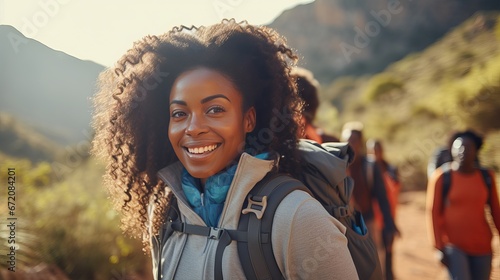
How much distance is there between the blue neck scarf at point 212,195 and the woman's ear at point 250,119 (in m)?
0.20

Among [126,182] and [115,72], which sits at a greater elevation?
[115,72]

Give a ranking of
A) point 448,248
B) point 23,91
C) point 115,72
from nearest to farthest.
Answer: point 115,72 < point 448,248 < point 23,91

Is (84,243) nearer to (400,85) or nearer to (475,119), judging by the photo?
(475,119)

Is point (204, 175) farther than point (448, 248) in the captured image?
No

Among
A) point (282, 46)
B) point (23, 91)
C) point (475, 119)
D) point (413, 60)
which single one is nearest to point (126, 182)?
point (282, 46)

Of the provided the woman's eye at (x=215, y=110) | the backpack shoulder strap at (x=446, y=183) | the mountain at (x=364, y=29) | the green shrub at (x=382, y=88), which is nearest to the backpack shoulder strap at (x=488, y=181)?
the backpack shoulder strap at (x=446, y=183)

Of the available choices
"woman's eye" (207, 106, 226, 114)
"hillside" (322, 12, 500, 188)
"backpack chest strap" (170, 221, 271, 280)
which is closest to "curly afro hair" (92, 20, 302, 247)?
"woman's eye" (207, 106, 226, 114)

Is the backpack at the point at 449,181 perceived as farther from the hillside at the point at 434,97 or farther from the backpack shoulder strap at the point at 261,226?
the hillside at the point at 434,97

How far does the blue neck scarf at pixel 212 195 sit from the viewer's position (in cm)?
198

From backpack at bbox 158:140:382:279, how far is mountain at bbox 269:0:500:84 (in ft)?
145

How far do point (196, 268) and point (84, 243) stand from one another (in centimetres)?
405

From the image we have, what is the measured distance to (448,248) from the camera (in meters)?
4.20

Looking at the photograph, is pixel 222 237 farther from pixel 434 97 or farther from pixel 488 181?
pixel 434 97

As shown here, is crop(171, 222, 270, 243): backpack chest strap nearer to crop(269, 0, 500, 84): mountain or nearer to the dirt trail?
the dirt trail
